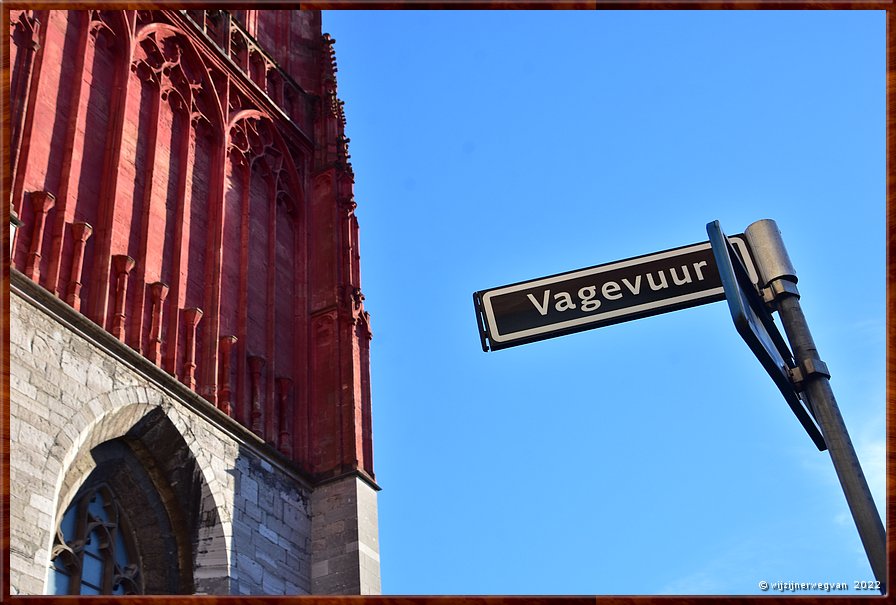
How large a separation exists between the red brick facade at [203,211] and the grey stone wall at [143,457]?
55 cm

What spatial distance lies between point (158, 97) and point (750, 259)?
1332 cm

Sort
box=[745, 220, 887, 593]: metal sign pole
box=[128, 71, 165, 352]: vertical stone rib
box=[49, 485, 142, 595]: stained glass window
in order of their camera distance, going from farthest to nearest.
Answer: box=[128, 71, 165, 352]: vertical stone rib < box=[49, 485, 142, 595]: stained glass window < box=[745, 220, 887, 593]: metal sign pole

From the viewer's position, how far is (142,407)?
1237 centimetres

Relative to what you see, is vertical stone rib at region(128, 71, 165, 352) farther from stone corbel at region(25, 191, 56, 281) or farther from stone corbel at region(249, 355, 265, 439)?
stone corbel at region(249, 355, 265, 439)

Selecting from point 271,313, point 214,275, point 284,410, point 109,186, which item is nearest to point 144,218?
point 109,186

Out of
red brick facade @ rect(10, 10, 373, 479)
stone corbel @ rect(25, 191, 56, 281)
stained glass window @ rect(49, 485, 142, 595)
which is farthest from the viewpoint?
red brick facade @ rect(10, 10, 373, 479)

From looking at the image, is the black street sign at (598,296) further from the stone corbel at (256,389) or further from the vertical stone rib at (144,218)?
the stone corbel at (256,389)

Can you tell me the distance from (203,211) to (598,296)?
1257 cm

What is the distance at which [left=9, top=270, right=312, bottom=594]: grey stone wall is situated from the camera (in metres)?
10.2

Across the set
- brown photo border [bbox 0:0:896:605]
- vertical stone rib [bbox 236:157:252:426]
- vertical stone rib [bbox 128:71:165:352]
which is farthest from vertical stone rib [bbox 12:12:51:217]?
brown photo border [bbox 0:0:896:605]

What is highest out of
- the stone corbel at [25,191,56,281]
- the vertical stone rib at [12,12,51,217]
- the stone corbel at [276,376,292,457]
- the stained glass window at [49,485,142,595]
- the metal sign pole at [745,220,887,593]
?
the vertical stone rib at [12,12,51,217]

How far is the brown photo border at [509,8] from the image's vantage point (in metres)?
2.68

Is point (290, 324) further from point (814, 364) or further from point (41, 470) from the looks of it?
point (814, 364)

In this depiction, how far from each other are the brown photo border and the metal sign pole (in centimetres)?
21
